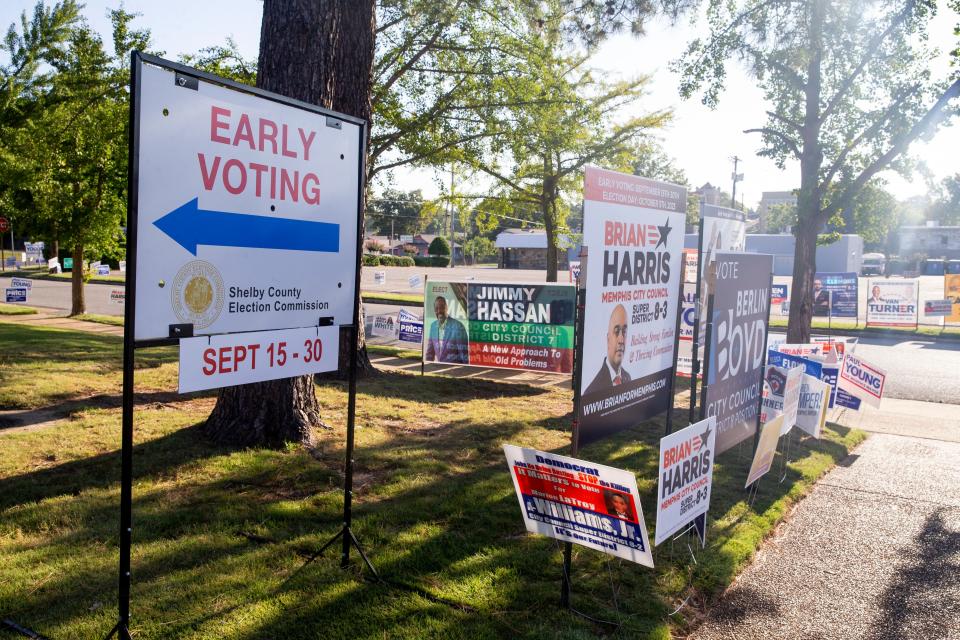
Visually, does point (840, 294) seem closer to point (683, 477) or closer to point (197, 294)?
point (683, 477)

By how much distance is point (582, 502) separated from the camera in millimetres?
4258

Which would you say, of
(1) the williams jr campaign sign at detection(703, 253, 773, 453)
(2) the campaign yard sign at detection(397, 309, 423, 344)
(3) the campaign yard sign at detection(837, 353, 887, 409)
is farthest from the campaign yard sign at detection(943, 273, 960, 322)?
(1) the williams jr campaign sign at detection(703, 253, 773, 453)

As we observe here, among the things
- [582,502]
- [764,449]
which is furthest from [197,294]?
[764,449]

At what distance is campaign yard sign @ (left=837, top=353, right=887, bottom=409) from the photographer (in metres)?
10.0

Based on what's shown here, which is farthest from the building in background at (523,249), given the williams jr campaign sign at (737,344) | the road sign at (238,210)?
the road sign at (238,210)

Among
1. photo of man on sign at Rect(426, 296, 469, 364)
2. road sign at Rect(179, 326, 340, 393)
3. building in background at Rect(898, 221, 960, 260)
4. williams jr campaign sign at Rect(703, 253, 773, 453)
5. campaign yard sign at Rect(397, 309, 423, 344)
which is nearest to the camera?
road sign at Rect(179, 326, 340, 393)

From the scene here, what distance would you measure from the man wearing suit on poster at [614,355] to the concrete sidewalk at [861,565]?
5.16 feet

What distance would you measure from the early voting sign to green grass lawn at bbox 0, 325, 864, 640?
3395mm

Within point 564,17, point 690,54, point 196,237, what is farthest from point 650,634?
point 690,54

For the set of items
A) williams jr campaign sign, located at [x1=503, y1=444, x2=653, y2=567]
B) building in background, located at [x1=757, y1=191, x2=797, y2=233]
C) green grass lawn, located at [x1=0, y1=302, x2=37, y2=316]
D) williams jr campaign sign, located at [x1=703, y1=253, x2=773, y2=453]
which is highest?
building in background, located at [x1=757, y1=191, x2=797, y2=233]

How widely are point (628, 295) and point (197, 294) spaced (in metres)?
3.05

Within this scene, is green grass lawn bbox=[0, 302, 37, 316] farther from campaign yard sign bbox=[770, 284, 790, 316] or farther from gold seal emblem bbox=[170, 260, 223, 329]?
campaign yard sign bbox=[770, 284, 790, 316]

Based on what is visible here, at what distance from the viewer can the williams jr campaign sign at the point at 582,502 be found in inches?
160

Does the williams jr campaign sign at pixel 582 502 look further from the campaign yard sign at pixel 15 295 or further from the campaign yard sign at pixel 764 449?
the campaign yard sign at pixel 15 295
